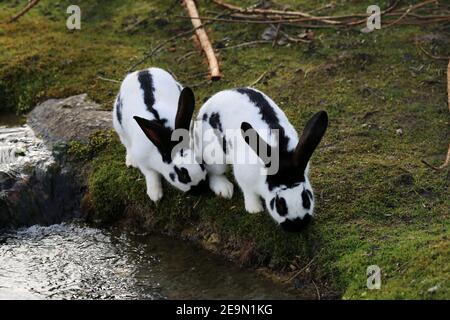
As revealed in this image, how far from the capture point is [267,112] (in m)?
6.27

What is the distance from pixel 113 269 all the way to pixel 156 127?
1188 millimetres

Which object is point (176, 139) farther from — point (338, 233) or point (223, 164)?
point (338, 233)

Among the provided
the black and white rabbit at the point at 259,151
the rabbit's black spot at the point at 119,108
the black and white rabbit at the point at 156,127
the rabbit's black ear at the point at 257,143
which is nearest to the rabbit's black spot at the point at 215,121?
the black and white rabbit at the point at 259,151

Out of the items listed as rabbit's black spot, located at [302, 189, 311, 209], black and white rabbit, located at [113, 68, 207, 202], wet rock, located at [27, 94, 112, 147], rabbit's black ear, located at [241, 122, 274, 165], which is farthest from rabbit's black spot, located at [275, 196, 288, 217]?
wet rock, located at [27, 94, 112, 147]

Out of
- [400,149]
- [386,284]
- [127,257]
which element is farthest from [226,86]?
[386,284]

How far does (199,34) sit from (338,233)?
419cm

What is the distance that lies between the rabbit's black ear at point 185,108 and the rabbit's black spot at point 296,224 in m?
1.16

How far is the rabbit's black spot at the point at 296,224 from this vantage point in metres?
5.92

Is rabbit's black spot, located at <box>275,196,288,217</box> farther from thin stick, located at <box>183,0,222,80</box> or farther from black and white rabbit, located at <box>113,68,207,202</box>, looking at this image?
thin stick, located at <box>183,0,222,80</box>

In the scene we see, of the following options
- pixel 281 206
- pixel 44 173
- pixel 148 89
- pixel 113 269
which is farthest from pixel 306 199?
pixel 44 173

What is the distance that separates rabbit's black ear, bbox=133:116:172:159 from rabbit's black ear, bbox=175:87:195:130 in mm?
120

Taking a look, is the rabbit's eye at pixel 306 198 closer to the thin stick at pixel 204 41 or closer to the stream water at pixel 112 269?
the stream water at pixel 112 269

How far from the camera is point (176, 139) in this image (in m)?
6.52

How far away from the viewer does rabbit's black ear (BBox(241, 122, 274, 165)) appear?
5812 millimetres
